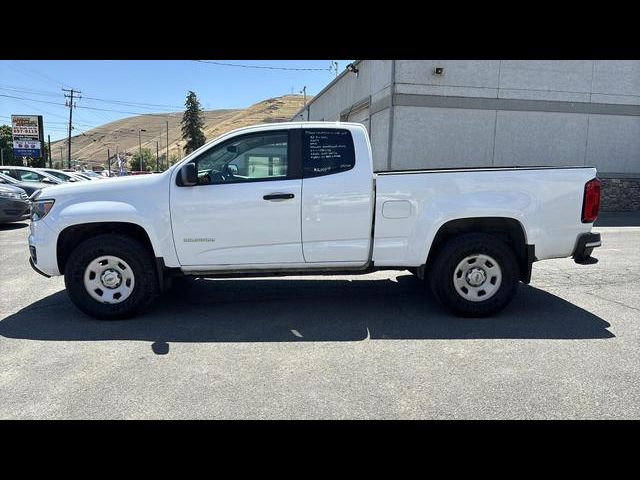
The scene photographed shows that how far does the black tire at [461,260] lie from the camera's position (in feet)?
15.4

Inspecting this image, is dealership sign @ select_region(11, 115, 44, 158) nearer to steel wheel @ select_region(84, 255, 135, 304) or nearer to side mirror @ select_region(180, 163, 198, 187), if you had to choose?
steel wheel @ select_region(84, 255, 135, 304)

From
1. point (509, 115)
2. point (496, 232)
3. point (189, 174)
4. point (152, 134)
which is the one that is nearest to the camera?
point (189, 174)

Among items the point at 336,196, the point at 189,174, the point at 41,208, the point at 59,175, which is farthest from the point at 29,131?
the point at 336,196

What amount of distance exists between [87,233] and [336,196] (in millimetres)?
2724

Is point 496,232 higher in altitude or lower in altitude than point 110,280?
higher

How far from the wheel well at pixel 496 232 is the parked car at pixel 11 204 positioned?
11.0 meters

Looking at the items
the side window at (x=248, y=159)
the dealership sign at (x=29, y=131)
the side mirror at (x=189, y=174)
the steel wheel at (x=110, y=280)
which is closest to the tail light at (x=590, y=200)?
the side window at (x=248, y=159)

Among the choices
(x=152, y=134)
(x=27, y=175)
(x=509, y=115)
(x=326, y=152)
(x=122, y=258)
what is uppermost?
(x=152, y=134)

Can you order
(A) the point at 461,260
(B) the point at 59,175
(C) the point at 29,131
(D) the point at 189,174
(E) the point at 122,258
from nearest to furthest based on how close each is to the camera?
(D) the point at 189,174
(E) the point at 122,258
(A) the point at 461,260
(B) the point at 59,175
(C) the point at 29,131

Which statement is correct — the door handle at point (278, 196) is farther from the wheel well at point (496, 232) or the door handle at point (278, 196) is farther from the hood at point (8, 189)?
the hood at point (8, 189)

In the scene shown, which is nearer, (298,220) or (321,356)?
(321,356)

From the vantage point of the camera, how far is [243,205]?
4.61 meters

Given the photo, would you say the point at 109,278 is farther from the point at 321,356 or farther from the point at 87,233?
the point at 321,356
